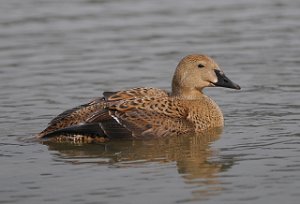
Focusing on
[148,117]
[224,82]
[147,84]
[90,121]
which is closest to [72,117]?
[90,121]

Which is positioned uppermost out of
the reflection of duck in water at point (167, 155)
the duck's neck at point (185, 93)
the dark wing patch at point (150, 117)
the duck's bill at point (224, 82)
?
the duck's bill at point (224, 82)

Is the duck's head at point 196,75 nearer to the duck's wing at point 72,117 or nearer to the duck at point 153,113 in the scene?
the duck at point 153,113

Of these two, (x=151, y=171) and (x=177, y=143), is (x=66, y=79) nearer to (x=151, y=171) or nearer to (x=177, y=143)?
(x=177, y=143)

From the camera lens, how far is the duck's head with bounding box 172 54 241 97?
487 inches

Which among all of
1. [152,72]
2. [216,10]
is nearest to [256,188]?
[152,72]

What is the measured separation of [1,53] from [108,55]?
197cm

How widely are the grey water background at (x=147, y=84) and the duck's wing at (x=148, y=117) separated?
0.83ft

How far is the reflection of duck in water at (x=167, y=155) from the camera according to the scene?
9695mm

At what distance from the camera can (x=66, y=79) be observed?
48.8 feet

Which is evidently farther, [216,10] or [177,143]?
[216,10]

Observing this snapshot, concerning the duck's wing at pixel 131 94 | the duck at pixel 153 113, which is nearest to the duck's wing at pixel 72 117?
the duck at pixel 153 113

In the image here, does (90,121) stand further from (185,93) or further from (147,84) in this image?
(147,84)

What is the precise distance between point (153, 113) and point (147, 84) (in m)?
2.65

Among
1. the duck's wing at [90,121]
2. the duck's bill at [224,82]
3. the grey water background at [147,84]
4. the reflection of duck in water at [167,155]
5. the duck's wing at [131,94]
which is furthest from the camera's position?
the duck's bill at [224,82]
